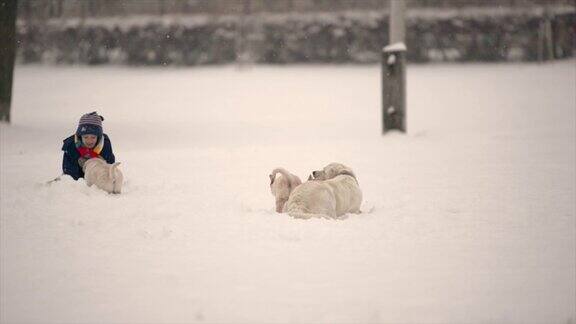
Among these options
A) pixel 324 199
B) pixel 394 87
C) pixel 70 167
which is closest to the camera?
pixel 324 199

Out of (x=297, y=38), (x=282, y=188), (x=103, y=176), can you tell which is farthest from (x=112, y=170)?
(x=297, y=38)

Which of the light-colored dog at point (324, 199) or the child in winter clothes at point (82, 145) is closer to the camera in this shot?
the light-colored dog at point (324, 199)

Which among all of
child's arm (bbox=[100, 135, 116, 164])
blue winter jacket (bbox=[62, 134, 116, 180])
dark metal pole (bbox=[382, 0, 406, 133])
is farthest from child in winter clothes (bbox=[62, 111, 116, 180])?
dark metal pole (bbox=[382, 0, 406, 133])

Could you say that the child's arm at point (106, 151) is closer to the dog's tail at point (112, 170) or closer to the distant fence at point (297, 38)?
the dog's tail at point (112, 170)

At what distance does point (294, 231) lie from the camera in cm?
523

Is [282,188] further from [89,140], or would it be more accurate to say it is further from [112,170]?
[89,140]

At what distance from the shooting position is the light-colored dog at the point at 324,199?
5.65m

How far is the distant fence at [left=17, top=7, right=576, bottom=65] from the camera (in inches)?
837

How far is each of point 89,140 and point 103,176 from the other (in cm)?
60

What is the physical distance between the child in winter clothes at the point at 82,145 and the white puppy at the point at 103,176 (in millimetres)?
390

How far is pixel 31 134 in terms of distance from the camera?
11.4 m

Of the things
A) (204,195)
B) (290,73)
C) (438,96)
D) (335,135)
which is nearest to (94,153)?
(204,195)

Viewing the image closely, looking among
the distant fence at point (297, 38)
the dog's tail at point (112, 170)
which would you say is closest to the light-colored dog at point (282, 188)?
the dog's tail at point (112, 170)

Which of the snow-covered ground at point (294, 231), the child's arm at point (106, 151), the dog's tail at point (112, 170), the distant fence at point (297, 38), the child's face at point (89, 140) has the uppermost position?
the distant fence at point (297, 38)
